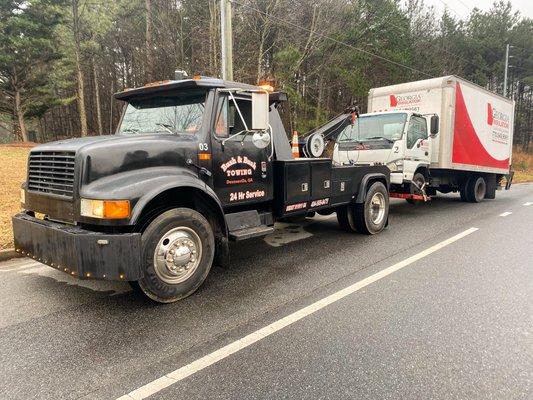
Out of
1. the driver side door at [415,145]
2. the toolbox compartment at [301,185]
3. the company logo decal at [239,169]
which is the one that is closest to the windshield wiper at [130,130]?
the company logo decal at [239,169]

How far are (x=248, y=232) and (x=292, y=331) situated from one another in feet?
5.44

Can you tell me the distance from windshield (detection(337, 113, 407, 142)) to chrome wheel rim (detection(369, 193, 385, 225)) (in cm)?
223

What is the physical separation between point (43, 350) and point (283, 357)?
6.40 ft

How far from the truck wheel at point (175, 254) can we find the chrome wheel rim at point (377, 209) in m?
4.02

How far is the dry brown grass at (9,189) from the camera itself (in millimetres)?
6705

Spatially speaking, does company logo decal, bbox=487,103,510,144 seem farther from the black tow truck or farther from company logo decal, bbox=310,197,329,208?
the black tow truck

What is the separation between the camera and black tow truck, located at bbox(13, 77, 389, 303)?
3.65 m

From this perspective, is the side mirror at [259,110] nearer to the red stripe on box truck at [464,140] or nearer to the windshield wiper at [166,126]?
the windshield wiper at [166,126]

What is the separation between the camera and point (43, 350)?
3203mm

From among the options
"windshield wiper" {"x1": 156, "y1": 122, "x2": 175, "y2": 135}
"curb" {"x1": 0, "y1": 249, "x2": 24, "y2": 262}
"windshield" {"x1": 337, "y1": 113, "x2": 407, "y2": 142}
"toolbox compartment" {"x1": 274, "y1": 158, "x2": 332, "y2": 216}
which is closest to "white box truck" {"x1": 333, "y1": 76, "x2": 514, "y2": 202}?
"windshield" {"x1": 337, "y1": 113, "x2": 407, "y2": 142}

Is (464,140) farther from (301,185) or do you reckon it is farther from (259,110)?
(259,110)

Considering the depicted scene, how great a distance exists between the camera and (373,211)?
298 inches

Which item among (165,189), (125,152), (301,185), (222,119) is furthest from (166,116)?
(301,185)

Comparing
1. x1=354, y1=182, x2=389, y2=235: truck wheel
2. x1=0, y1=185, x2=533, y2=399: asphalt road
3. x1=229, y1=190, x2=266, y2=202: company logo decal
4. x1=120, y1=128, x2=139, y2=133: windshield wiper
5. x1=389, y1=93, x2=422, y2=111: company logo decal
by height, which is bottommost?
x1=0, y1=185, x2=533, y2=399: asphalt road
